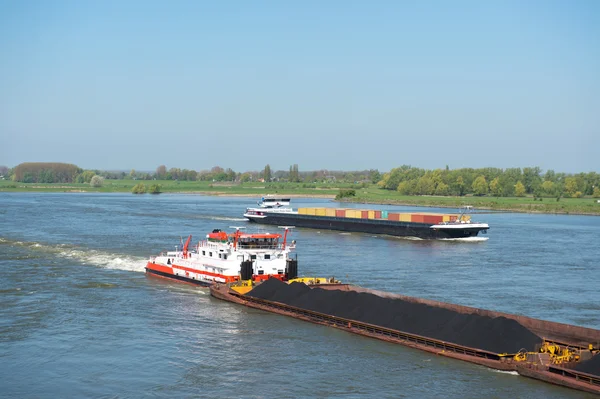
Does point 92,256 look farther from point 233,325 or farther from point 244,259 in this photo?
point 233,325

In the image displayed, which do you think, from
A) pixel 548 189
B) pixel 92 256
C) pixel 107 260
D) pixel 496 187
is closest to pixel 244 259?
pixel 107 260

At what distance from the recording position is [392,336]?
26750 millimetres

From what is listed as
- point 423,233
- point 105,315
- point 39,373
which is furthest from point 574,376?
point 423,233

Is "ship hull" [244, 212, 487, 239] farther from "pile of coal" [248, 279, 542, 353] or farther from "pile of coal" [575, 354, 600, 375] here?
"pile of coal" [575, 354, 600, 375]

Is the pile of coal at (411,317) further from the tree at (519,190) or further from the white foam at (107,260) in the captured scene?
the tree at (519,190)

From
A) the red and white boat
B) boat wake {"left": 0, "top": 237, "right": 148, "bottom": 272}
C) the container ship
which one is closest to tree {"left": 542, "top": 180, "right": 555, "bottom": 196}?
the container ship

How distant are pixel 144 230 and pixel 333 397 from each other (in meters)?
54.5

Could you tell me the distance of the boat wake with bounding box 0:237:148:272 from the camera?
156ft

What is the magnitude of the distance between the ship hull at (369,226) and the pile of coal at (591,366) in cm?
5051

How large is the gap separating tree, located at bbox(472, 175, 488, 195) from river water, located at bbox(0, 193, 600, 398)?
113 meters

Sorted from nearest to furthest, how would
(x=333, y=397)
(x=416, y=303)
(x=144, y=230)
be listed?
(x=333, y=397) → (x=416, y=303) → (x=144, y=230)

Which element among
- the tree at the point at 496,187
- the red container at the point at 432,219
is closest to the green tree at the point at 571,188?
the tree at the point at 496,187

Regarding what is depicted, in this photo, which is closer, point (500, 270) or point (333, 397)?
point (333, 397)

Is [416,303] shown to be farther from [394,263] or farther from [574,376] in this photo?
[394,263]
